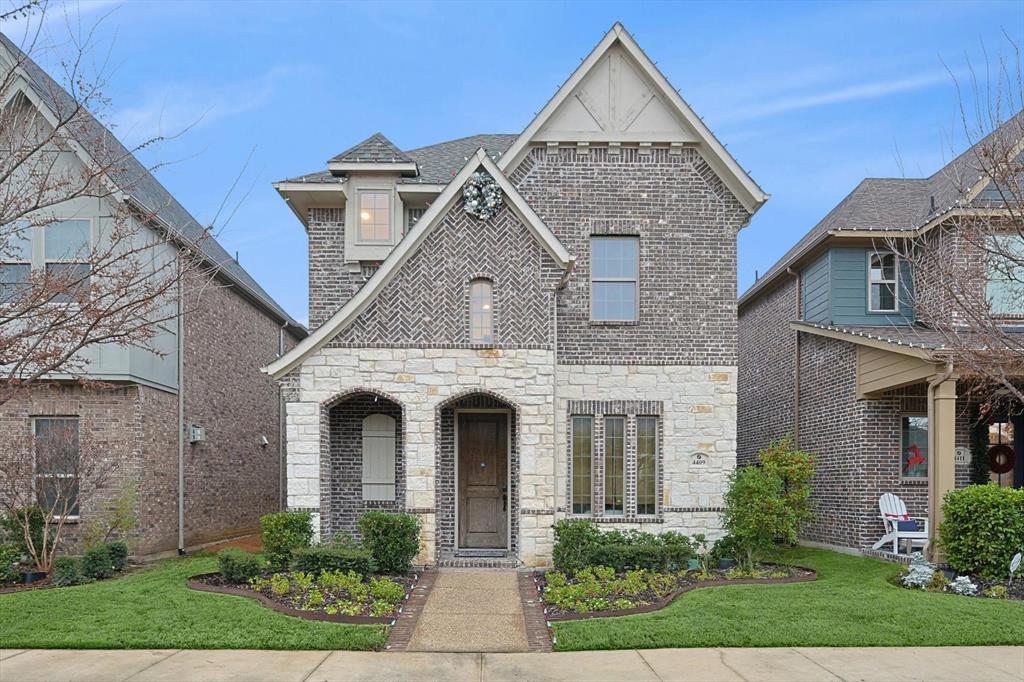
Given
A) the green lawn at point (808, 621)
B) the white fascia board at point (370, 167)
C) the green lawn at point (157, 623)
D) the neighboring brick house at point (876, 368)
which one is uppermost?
the white fascia board at point (370, 167)

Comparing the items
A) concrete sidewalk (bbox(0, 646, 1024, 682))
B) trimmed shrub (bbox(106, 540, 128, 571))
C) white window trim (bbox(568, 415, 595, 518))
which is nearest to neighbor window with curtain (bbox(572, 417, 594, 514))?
white window trim (bbox(568, 415, 595, 518))

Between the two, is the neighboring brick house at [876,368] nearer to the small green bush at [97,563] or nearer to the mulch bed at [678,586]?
the mulch bed at [678,586]

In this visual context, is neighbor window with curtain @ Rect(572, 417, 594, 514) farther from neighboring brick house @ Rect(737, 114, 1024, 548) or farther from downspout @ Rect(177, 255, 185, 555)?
downspout @ Rect(177, 255, 185, 555)

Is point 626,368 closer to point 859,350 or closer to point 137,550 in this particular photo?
point 859,350

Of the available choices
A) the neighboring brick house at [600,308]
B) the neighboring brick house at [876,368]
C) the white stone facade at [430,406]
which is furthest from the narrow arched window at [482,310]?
the neighboring brick house at [876,368]

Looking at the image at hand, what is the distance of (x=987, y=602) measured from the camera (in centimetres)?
1010

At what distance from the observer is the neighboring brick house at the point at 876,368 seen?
1321 centimetres

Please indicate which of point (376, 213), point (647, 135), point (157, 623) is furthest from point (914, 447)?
point (157, 623)

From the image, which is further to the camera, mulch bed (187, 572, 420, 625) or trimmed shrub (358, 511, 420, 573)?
trimmed shrub (358, 511, 420, 573)

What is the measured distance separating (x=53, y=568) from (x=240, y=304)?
29.3ft

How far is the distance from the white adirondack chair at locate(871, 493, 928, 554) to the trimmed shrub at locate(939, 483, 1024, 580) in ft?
5.89

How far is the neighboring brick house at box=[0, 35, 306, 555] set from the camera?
548 inches

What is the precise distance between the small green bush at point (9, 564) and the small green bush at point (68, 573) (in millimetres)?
607

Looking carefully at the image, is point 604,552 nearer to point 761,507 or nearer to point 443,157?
point 761,507
